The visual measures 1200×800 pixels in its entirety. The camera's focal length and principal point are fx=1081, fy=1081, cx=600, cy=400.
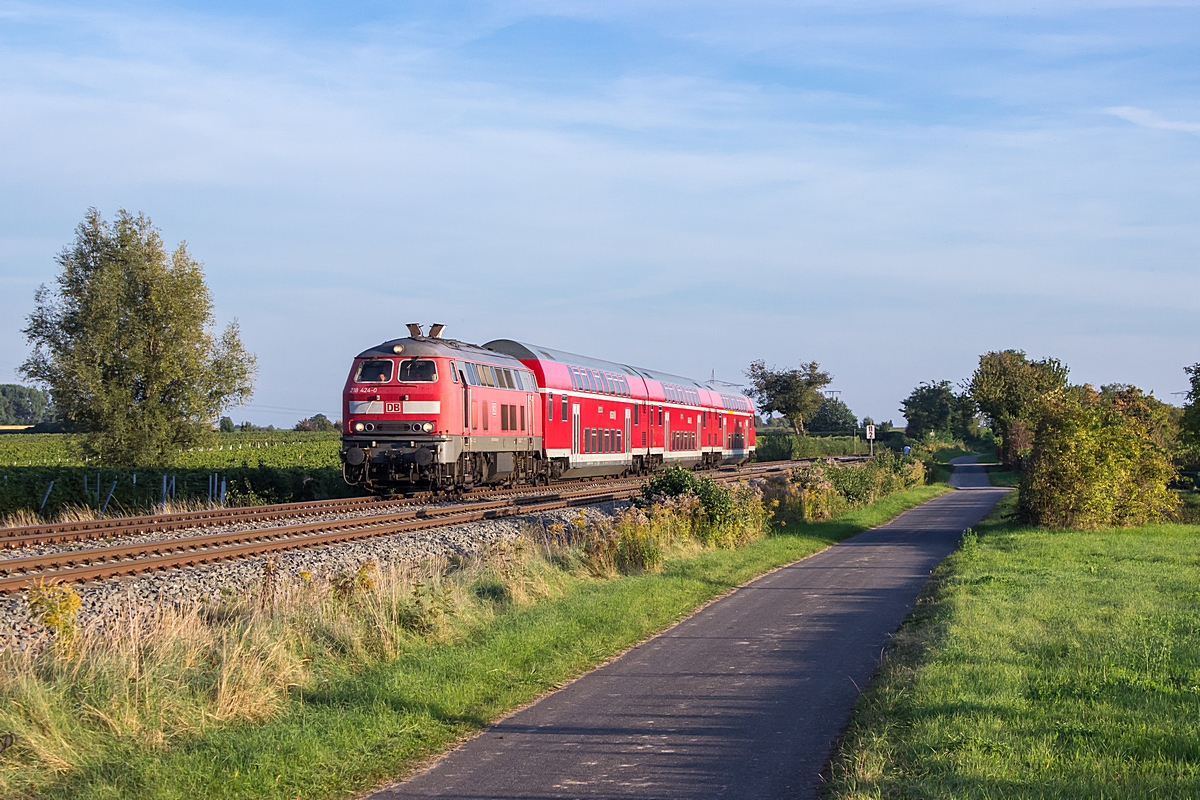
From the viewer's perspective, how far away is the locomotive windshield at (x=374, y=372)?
85.4ft

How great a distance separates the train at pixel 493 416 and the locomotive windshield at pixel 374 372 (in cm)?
3

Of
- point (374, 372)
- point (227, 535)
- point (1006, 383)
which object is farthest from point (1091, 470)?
point (1006, 383)

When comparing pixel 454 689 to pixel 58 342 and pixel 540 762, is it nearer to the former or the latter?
pixel 540 762

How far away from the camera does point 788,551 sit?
19.9 m

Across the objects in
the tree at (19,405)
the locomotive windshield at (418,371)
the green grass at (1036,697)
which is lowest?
the green grass at (1036,697)

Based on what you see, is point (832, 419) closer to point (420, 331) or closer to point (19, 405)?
point (420, 331)

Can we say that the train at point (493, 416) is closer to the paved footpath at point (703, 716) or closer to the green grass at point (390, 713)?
the green grass at point (390, 713)

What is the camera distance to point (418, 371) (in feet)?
84.0

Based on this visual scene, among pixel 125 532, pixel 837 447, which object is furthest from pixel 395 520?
pixel 837 447

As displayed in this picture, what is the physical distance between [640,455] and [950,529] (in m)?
18.9

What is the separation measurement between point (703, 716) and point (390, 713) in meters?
2.29

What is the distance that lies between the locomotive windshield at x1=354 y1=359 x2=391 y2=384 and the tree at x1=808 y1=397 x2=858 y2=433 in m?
105

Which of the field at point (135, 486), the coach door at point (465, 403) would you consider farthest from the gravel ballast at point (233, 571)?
the field at point (135, 486)

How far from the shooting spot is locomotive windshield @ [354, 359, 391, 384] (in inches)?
1024
